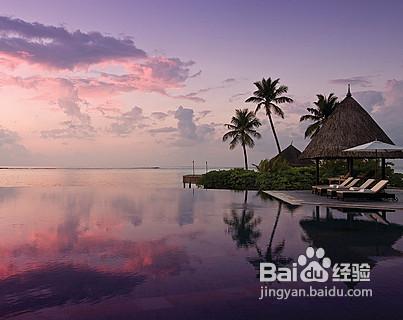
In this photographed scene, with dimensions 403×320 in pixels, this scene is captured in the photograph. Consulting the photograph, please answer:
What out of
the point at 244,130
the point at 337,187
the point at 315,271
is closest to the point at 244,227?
the point at 315,271

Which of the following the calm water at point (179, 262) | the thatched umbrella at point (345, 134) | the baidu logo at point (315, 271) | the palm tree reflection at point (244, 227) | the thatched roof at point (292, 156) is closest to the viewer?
the calm water at point (179, 262)

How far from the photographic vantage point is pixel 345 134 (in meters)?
21.4

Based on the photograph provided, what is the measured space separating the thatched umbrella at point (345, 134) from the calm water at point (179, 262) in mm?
7840

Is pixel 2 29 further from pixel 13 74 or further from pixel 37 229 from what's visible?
pixel 37 229

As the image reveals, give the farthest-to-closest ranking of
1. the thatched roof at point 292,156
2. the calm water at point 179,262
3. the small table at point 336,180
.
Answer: the thatched roof at point 292,156 → the small table at point 336,180 → the calm water at point 179,262

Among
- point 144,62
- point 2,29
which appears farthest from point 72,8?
point 144,62

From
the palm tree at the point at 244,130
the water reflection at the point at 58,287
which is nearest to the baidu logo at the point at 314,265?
the water reflection at the point at 58,287

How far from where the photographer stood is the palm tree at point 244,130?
37750 mm

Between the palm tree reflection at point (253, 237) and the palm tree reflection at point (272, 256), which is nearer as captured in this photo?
the palm tree reflection at point (272, 256)

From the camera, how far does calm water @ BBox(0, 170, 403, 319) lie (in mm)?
4902

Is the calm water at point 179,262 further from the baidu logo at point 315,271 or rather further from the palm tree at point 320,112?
the palm tree at point 320,112

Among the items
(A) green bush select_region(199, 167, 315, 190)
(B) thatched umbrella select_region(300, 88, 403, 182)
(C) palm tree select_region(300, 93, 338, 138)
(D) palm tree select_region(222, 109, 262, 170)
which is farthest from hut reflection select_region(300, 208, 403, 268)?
(D) palm tree select_region(222, 109, 262, 170)

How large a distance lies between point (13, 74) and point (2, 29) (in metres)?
4.10

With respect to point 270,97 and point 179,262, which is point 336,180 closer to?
point 179,262
